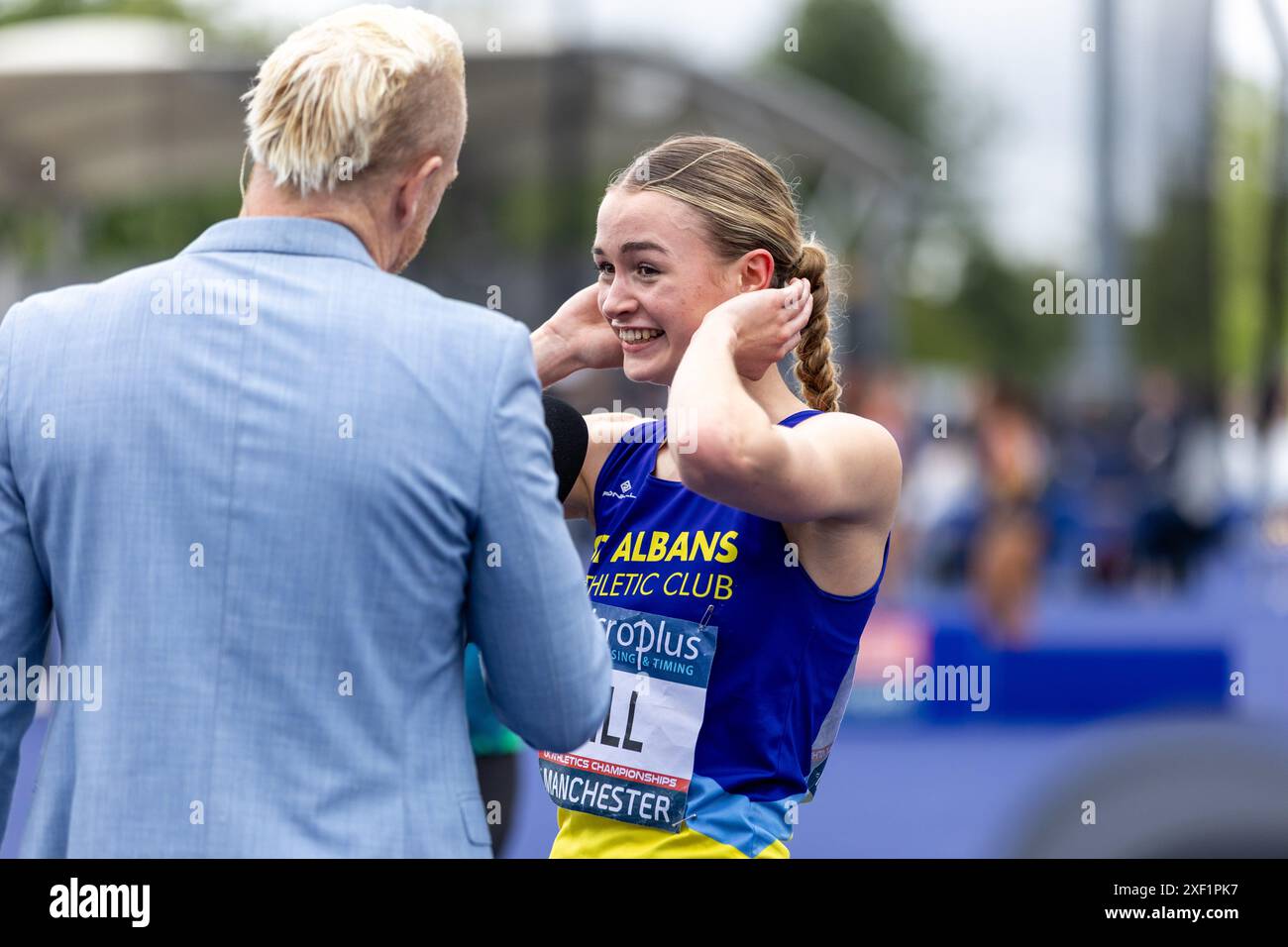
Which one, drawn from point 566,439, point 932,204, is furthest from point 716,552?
point 932,204

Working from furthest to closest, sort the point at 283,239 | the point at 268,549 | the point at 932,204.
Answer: the point at 932,204 → the point at 283,239 → the point at 268,549

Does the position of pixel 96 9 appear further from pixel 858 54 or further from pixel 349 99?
pixel 858 54

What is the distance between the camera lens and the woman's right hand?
2340 millimetres

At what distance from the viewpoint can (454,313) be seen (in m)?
1.70

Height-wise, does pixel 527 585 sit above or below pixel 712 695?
above

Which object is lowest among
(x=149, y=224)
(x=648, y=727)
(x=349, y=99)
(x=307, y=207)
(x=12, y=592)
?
(x=648, y=727)

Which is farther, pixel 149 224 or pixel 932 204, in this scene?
pixel 932 204

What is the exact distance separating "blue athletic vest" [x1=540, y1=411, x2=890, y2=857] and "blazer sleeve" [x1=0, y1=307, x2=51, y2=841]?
0.74 meters

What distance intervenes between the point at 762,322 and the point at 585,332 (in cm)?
40

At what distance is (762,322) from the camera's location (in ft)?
6.68

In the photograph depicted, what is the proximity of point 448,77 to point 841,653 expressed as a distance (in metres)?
0.95

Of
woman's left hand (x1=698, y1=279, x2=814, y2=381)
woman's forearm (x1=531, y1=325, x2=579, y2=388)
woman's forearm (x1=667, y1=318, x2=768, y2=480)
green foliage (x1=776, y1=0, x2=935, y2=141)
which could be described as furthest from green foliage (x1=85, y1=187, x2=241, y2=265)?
green foliage (x1=776, y1=0, x2=935, y2=141)

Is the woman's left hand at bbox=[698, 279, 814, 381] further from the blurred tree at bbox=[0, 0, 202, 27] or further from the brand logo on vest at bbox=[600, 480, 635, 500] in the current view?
the blurred tree at bbox=[0, 0, 202, 27]
